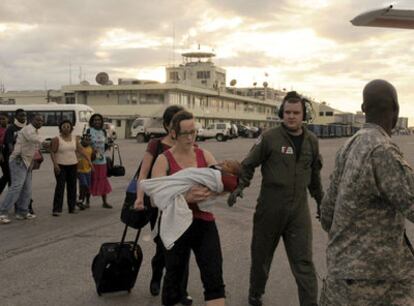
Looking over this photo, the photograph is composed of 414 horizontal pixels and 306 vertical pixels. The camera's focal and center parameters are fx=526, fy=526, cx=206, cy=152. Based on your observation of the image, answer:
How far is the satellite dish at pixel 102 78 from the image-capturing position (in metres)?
70.0

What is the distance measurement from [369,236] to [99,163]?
8.01m

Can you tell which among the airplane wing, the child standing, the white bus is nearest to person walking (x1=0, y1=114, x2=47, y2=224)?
the child standing

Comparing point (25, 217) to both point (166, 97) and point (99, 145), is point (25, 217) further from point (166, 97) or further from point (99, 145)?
point (166, 97)

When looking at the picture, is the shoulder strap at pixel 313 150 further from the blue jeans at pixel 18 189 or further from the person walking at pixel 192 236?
the blue jeans at pixel 18 189

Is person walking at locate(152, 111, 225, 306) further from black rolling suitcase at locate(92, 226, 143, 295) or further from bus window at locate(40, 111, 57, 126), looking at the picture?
bus window at locate(40, 111, 57, 126)

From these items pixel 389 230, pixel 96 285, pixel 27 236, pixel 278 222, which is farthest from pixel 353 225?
pixel 27 236

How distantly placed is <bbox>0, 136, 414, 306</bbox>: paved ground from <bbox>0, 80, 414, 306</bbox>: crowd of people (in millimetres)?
478

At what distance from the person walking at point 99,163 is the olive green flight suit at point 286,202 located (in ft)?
19.4

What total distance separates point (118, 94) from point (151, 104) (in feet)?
16.1

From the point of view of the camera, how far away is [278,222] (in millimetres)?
4492

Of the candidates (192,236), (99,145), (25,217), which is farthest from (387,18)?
(99,145)

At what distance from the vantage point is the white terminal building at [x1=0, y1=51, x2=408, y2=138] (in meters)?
66.9

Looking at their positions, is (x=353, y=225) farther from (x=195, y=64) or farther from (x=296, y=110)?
(x=195, y=64)

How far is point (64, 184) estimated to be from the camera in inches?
368
